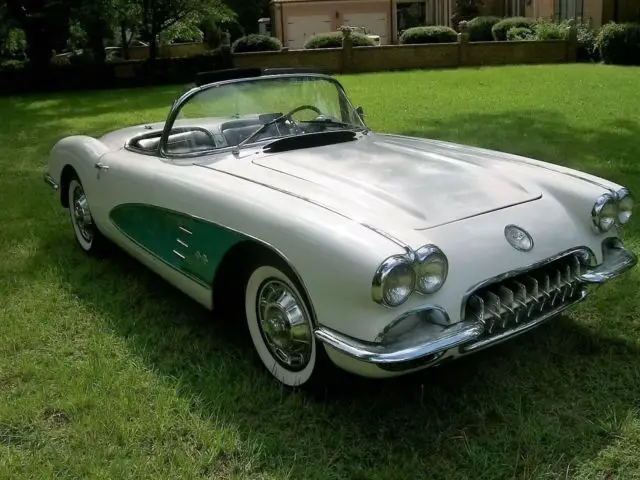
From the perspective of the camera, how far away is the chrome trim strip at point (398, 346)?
93.0 inches

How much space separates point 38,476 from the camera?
250cm

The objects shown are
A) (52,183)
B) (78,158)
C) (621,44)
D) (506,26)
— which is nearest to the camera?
(78,158)

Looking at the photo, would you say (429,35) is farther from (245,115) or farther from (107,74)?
(245,115)

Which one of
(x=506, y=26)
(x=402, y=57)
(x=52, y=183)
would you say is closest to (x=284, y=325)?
(x=52, y=183)

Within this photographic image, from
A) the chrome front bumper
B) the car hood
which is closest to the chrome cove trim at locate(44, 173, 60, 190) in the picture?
the car hood

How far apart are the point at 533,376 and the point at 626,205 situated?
3.05 ft

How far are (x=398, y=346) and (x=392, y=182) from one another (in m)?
0.94

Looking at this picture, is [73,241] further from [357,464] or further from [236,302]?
[357,464]

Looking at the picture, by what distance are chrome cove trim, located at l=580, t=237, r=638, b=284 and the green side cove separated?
1.52 meters

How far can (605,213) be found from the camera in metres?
3.08

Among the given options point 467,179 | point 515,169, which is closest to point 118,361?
point 467,179

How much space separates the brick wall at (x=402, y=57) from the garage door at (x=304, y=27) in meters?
7.88

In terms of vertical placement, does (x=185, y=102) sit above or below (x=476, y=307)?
above

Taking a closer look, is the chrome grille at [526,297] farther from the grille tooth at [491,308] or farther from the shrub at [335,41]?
the shrub at [335,41]
